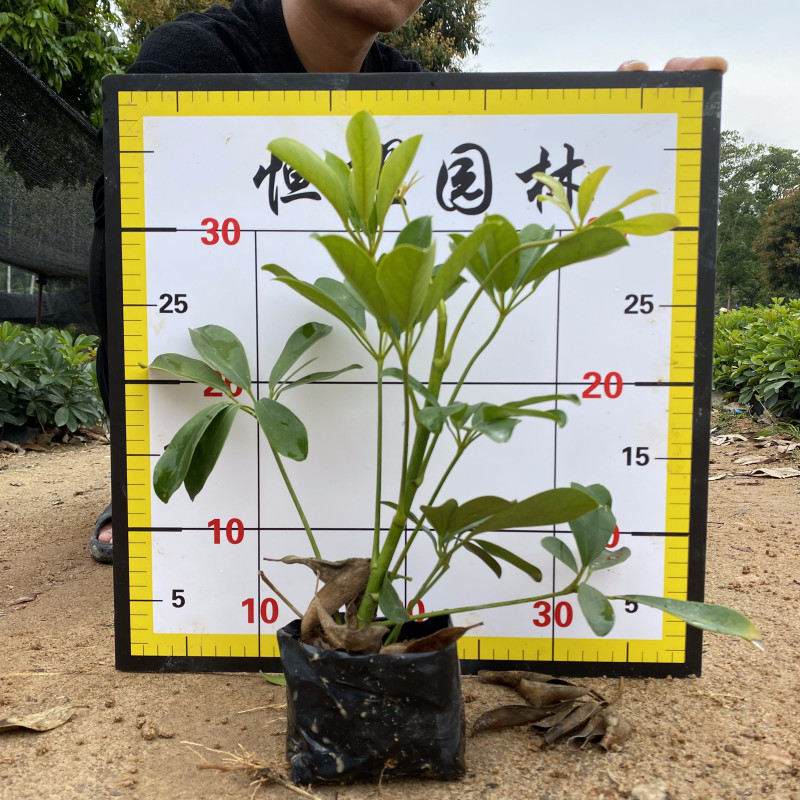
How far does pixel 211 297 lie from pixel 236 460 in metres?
0.28

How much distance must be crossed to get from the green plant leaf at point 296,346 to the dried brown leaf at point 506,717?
1.88 feet

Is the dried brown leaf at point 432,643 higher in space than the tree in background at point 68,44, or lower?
lower

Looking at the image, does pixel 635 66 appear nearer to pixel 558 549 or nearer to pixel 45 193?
pixel 558 549

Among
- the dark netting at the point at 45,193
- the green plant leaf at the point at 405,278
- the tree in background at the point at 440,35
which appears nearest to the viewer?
→ the green plant leaf at the point at 405,278

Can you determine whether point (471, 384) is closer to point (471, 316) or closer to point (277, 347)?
point (471, 316)

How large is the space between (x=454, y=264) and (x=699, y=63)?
829mm

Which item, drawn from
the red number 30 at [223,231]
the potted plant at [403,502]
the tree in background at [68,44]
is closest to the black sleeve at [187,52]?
the red number 30 at [223,231]

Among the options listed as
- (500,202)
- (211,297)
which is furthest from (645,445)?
(211,297)

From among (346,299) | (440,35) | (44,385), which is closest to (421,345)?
(346,299)

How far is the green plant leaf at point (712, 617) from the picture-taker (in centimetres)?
84

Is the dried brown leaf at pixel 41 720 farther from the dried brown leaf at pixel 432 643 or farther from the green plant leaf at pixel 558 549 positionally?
the green plant leaf at pixel 558 549

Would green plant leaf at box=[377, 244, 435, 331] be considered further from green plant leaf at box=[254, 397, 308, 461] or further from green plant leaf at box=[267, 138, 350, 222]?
green plant leaf at box=[254, 397, 308, 461]

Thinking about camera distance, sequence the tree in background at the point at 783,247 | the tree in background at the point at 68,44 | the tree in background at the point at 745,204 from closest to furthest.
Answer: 1. the tree in background at the point at 68,44
2. the tree in background at the point at 783,247
3. the tree in background at the point at 745,204

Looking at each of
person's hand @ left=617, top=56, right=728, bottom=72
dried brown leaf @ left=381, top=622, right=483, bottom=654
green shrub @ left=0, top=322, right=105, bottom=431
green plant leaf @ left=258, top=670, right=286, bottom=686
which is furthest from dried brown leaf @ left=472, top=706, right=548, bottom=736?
green shrub @ left=0, top=322, right=105, bottom=431
